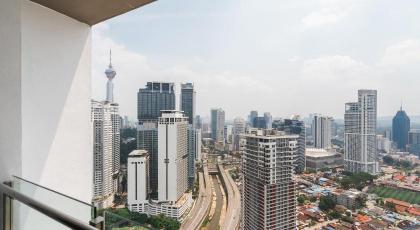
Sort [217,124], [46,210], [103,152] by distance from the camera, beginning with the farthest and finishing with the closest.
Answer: [217,124] → [103,152] → [46,210]

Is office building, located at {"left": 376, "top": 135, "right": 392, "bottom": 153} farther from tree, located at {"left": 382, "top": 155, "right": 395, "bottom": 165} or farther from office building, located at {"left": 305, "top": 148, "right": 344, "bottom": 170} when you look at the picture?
office building, located at {"left": 305, "top": 148, "right": 344, "bottom": 170}

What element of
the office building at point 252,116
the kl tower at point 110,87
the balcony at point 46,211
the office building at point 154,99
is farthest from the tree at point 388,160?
the balcony at point 46,211

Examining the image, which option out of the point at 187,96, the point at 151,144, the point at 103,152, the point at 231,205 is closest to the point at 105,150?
the point at 103,152

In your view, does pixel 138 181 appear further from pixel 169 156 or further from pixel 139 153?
pixel 169 156

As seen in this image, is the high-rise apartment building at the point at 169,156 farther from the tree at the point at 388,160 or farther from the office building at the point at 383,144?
the office building at the point at 383,144

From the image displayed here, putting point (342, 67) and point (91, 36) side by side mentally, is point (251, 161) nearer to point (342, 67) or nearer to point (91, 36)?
point (342, 67)

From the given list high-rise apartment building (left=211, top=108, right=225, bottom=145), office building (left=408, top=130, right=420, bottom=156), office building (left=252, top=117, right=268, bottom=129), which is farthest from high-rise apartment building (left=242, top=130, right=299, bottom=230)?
high-rise apartment building (left=211, top=108, right=225, bottom=145)
